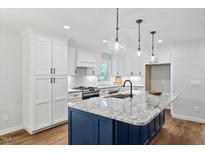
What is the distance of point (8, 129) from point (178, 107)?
466 centimetres

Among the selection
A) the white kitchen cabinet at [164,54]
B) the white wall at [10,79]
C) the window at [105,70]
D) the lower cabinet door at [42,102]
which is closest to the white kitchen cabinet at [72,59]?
the lower cabinet door at [42,102]

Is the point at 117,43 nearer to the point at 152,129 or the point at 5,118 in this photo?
the point at 152,129

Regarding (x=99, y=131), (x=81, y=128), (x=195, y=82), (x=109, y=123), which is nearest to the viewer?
(x=109, y=123)

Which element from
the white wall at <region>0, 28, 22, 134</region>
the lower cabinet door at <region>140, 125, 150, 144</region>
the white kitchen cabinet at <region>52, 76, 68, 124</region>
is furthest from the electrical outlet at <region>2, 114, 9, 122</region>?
the lower cabinet door at <region>140, 125, 150, 144</region>

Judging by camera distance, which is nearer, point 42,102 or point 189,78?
point 42,102

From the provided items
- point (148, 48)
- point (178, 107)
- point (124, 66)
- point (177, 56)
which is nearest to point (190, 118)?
point (178, 107)

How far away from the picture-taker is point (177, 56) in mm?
4250

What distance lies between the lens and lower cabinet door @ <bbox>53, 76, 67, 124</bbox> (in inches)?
132

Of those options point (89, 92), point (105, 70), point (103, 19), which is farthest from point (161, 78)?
point (103, 19)

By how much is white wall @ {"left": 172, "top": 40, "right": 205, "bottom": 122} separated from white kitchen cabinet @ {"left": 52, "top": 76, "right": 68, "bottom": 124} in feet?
11.1

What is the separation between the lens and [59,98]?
11.3 feet

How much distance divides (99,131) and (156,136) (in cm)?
187

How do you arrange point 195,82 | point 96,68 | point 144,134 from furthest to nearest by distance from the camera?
point 96,68 < point 195,82 < point 144,134

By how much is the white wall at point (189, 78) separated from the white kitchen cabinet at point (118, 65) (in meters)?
2.15
